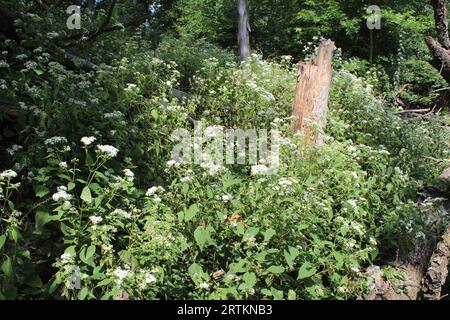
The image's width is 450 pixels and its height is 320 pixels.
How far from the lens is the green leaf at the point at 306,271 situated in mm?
2473

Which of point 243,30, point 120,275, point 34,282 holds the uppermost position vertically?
point 243,30

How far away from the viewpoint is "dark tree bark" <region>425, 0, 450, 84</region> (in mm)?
4414

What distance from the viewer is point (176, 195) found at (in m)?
3.03

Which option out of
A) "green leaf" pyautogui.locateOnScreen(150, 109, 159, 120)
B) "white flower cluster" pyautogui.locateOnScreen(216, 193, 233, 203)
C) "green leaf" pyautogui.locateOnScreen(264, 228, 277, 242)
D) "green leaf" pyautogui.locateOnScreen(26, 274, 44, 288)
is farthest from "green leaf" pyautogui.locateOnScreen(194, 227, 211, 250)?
"green leaf" pyautogui.locateOnScreen(150, 109, 159, 120)

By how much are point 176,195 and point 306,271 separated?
1.05 meters

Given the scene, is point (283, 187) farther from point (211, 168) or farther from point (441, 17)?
point (441, 17)

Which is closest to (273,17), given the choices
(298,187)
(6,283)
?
(298,187)

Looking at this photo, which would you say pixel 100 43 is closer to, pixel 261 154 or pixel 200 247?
pixel 261 154

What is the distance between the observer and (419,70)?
13281 mm

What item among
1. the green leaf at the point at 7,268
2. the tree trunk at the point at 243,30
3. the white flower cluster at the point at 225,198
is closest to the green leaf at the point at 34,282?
the green leaf at the point at 7,268

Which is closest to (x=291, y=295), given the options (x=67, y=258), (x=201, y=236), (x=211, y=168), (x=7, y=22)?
(x=201, y=236)

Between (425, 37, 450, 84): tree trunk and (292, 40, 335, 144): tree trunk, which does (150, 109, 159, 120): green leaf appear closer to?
(292, 40, 335, 144): tree trunk

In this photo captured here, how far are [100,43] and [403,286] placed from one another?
20.1 feet
